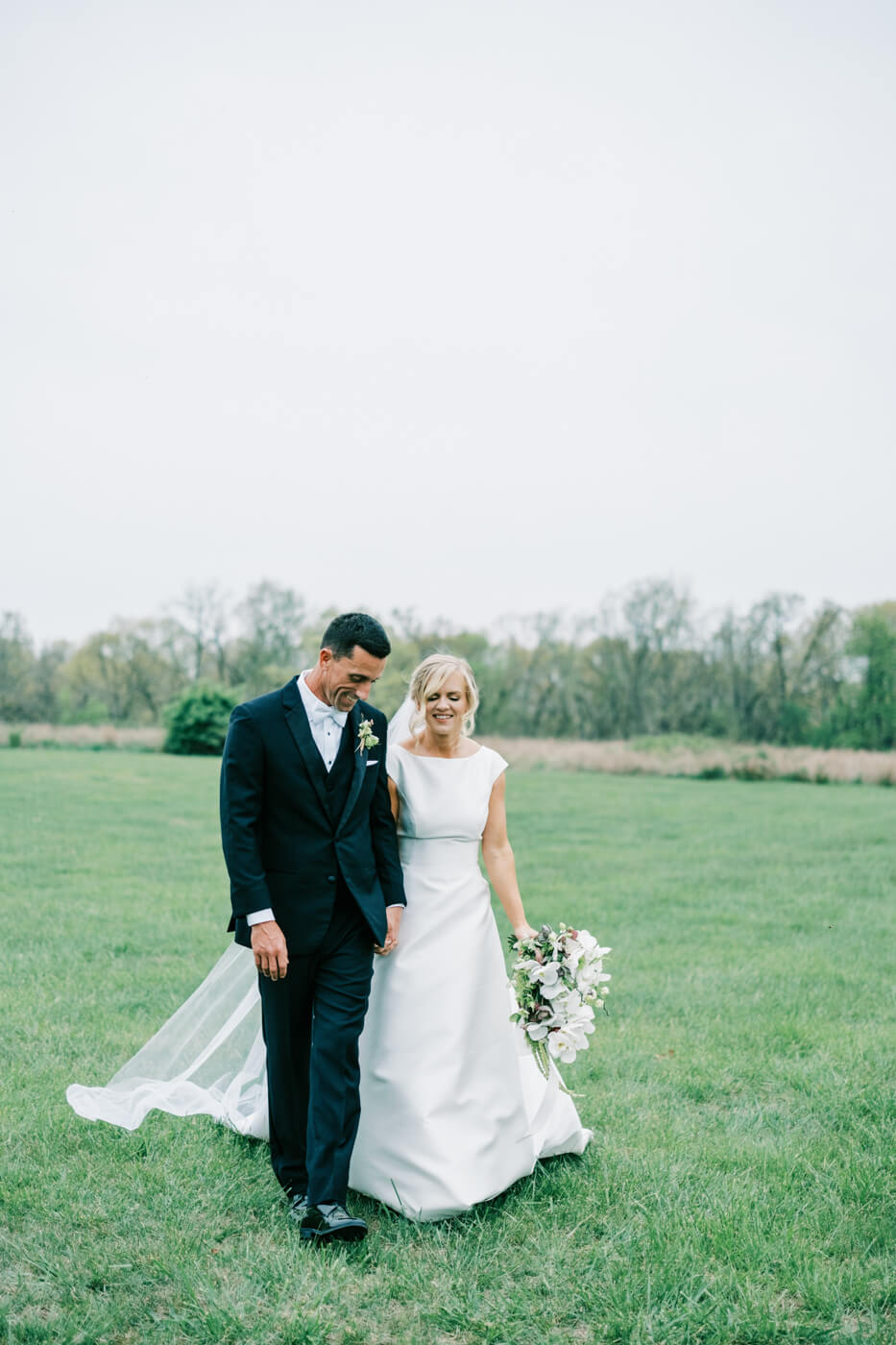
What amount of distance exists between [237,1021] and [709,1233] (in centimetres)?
240

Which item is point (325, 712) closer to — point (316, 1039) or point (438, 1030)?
point (316, 1039)

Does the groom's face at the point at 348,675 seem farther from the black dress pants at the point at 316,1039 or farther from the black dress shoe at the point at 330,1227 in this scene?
the black dress shoe at the point at 330,1227

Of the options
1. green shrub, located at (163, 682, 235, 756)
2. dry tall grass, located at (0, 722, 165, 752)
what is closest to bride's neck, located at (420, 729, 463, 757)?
green shrub, located at (163, 682, 235, 756)

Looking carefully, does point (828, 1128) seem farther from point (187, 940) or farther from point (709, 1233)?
point (187, 940)

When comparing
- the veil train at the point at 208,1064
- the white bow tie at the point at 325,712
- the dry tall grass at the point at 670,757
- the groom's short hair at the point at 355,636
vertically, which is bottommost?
the veil train at the point at 208,1064

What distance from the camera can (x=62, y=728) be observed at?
128ft

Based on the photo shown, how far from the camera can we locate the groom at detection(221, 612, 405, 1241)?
4.28 meters

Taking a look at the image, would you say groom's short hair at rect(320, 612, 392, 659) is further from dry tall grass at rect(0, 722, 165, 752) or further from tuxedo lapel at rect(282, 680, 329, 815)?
dry tall grass at rect(0, 722, 165, 752)

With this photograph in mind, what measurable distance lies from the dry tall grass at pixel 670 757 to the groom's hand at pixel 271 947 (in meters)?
30.0

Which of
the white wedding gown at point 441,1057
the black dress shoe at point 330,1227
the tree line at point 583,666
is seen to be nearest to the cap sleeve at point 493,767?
the white wedding gown at point 441,1057

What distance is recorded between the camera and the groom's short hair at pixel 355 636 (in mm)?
4277

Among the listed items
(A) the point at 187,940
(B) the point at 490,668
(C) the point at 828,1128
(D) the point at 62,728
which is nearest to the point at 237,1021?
(C) the point at 828,1128

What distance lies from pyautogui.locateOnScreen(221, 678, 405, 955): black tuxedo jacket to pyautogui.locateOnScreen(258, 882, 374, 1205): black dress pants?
0.08 m

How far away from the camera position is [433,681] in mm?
Answer: 4754
